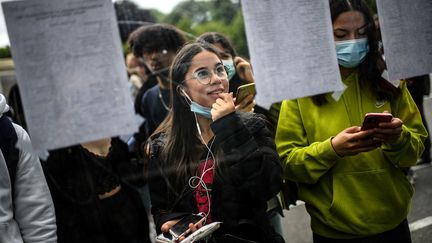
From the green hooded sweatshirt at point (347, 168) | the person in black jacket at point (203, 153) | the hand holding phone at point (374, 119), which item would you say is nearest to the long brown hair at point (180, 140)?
the person in black jacket at point (203, 153)

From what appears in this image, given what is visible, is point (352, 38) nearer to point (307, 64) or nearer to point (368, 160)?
point (307, 64)

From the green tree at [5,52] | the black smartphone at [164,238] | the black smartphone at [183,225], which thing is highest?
the green tree at [5,52]

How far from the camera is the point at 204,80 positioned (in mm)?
1606

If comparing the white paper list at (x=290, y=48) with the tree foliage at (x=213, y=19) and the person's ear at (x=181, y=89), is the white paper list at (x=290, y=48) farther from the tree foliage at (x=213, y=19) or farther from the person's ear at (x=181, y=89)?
the person's ear at (x=181, y=89)

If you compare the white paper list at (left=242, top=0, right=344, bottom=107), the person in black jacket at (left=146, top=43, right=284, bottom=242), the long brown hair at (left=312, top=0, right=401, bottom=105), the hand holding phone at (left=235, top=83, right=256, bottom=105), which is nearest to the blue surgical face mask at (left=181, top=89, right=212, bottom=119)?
the person in black jacket at (left=146, top=43, right=284, bottom=242)

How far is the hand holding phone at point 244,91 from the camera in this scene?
5.50 ft

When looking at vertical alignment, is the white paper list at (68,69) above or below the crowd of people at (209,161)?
above

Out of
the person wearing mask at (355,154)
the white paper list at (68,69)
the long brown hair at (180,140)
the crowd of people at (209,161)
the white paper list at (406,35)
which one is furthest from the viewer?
the white paper list at (406,35)

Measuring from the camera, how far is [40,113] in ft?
4.56

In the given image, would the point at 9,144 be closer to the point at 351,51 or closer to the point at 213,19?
the point at 213,19

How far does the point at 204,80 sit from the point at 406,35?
1037 mm

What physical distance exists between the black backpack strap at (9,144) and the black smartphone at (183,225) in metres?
0.59

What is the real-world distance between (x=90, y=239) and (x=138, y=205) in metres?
Result: 0.21

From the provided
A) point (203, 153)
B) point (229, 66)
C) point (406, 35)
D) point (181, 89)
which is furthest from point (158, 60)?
point (406, 35)
